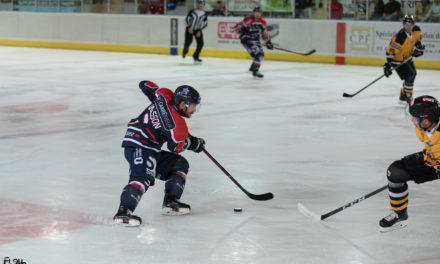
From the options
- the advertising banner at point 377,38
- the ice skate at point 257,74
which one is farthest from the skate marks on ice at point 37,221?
the advertising banner at point 377,38

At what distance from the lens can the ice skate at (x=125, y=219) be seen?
432cm

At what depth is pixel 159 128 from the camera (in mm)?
4391

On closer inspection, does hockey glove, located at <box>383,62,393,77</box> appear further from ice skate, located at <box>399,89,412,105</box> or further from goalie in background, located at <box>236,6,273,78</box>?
goalie in background, located at <box>236,6,273,78</box>

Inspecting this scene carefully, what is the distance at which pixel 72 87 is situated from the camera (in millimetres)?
11102

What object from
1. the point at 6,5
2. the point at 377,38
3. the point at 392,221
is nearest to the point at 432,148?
the point at 392,221

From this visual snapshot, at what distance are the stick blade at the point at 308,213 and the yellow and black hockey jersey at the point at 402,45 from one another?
16.8 feet

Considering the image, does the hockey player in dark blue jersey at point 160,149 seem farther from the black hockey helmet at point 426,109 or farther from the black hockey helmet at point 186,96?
the black hockey helmet at point 426,109

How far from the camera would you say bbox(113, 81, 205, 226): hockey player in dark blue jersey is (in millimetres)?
4336

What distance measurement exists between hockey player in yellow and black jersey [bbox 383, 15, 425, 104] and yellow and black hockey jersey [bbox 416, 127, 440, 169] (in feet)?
17.9

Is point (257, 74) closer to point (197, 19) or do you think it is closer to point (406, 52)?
point (197, 19)

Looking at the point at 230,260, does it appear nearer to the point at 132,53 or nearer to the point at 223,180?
the point at 223,180

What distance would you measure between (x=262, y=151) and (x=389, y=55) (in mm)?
3530

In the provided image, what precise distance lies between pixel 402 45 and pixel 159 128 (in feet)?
18.8

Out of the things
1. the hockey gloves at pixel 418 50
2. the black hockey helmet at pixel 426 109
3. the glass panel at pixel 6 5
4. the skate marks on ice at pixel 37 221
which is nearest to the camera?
the black hockey helmet at pixel 426 109
